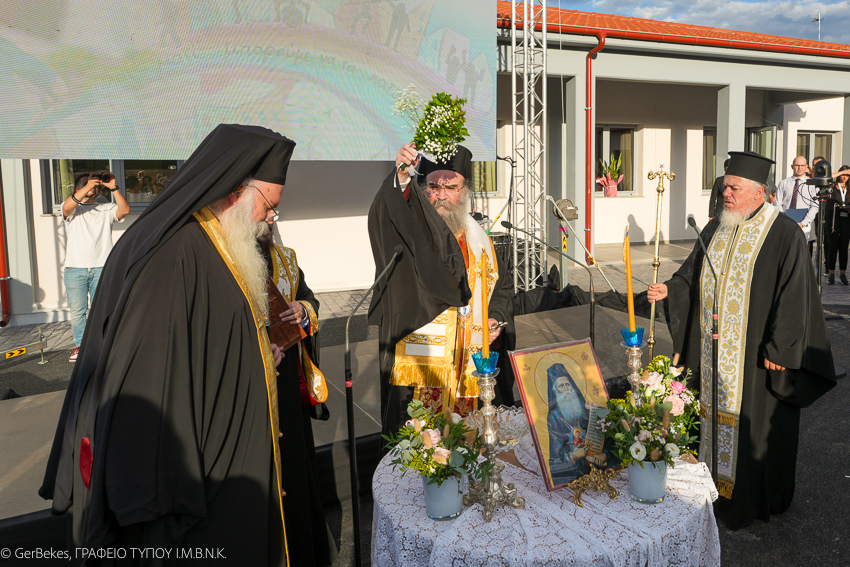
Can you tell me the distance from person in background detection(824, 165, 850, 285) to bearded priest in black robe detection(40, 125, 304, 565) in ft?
36.9

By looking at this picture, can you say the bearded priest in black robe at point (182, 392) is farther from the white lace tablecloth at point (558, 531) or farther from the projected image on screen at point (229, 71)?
the projected image on screen at point (229, 71)

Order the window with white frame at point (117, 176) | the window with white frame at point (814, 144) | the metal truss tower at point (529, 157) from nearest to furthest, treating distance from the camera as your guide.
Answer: the window with white frame at point (117, 176) < the metal truss tower at point (529, 157) < the window with white frame at point (814, 144)

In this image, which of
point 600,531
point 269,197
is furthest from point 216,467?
point 600,531

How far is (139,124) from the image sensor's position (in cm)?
661

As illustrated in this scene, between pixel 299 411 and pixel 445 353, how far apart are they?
43.0 inches

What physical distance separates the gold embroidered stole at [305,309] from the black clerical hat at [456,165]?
118cm

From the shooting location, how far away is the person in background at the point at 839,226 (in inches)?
406

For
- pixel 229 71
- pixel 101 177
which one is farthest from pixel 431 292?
pixel 229 71

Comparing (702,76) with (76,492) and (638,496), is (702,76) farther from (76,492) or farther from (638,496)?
(76,492)

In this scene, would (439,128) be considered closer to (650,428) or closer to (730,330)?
(650,428)

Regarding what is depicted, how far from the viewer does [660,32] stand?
1222cm

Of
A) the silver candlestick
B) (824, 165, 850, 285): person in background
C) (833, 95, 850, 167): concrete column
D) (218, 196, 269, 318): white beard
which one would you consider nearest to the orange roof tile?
(833, 95, 850, 167): concrete column

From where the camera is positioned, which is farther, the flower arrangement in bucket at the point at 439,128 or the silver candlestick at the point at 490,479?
the flower arrangement in bucket at the point at 439,128

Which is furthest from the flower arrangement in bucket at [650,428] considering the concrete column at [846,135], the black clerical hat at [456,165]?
the concrete column at [846,135]
